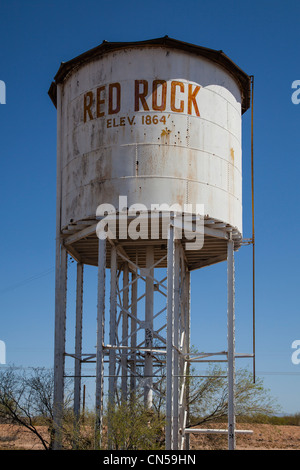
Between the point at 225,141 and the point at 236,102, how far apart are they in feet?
6.00

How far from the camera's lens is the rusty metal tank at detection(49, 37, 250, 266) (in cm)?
2142

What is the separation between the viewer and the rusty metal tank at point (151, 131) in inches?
843

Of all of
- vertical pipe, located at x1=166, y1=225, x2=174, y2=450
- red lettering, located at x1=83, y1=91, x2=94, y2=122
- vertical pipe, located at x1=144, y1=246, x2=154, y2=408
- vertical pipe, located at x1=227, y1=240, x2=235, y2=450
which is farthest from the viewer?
vertical pipe, located at x1=144, y1=246, x2=154, y2=408

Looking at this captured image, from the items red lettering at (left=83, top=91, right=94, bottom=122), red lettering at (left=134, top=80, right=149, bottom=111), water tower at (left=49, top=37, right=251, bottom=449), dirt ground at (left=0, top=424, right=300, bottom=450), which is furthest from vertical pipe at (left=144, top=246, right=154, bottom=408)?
dirt ground at (left=0, top=424, right=300, bottom=450)

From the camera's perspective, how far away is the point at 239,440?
41438 millimetres

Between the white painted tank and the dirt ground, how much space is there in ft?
48.6

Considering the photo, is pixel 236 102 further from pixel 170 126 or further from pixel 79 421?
pixel 79 421

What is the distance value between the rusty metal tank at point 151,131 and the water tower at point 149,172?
29 mm

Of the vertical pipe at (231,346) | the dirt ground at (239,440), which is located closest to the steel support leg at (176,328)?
the vertical pipe at (231,346)

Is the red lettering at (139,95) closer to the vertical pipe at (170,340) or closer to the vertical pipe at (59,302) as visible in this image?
the vertical pipe at (59,302)

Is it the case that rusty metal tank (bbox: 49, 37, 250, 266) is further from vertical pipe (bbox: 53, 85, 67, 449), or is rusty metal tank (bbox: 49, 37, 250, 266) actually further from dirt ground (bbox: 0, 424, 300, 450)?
dirt ground (bbox: 0, 424, 300, 450)

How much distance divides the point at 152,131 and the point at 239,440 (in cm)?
2480

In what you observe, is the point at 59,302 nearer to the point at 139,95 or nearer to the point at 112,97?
the point at 112,97

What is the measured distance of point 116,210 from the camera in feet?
69.8
